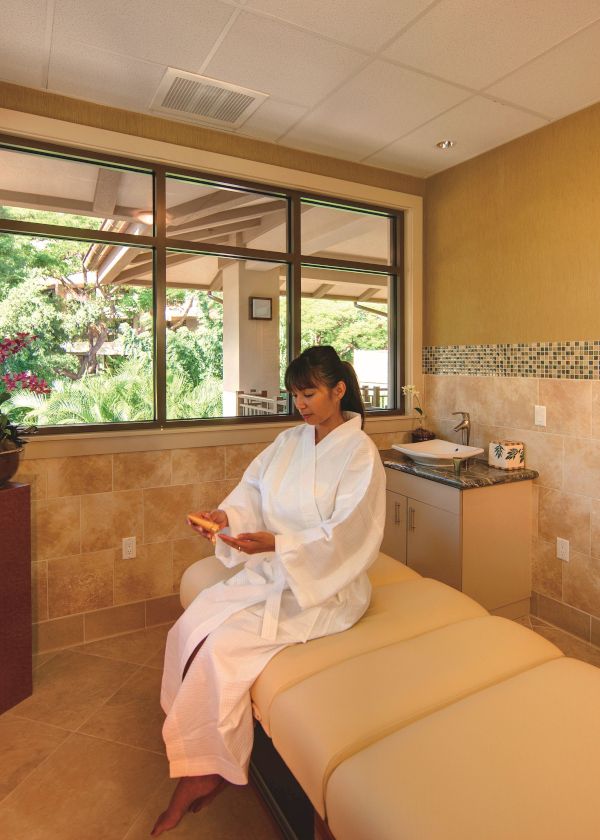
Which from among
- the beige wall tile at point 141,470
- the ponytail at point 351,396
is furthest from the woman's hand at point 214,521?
the beige wall tile at point 141,470

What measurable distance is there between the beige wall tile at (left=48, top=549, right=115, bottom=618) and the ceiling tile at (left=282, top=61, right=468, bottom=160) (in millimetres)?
2551

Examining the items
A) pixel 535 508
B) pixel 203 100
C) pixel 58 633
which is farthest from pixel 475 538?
pixel 203 100

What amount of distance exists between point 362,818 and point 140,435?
2153mm

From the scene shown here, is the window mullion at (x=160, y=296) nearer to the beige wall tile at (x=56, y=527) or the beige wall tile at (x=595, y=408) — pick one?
the beige wall tile at (x=56, y=527)

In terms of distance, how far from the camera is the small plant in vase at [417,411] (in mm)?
3631

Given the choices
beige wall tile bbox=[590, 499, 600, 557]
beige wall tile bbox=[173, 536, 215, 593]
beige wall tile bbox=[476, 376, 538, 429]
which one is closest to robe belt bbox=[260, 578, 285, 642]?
beige wall tile bbox=[173, 536, 215, 593]

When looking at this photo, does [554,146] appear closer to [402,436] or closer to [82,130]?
[402,436]

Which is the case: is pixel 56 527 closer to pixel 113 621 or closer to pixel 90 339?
pixel 113 621

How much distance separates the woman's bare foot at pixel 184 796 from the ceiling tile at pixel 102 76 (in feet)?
9.05

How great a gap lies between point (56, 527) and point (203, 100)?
2.24 m

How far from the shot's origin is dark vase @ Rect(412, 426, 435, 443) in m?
3.62

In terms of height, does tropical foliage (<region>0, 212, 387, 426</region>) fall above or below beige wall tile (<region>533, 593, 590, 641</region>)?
above

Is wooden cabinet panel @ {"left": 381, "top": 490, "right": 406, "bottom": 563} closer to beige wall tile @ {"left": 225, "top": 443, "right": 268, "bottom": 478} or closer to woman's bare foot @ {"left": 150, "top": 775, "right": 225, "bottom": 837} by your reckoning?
beige wall tile @ {"left": 225, "top": 443, "right": 268, "bottom": 478}

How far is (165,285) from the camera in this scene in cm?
295
